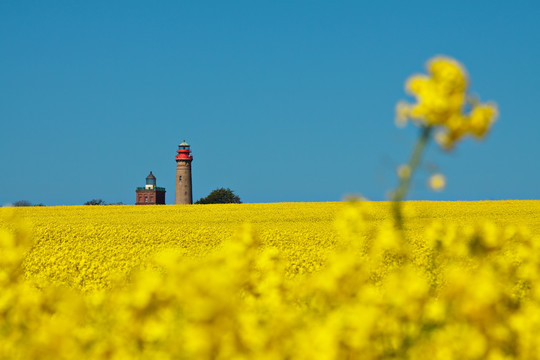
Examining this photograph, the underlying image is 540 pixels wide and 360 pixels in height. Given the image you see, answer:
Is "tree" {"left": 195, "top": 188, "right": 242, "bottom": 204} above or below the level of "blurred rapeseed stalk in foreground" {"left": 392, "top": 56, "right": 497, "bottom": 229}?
above

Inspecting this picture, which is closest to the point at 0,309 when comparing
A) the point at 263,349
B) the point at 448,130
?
the point at 263,349

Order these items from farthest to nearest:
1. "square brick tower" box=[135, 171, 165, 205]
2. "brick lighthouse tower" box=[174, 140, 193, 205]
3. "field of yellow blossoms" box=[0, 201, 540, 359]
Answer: "square brick tower" box=[135, 171, 165, 205] < "brick lighthouse tower" box=[174, 140, 193, 205] < "field of yellow blossoms" box=[0, 201, 540, 359]

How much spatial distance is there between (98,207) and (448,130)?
34.5m

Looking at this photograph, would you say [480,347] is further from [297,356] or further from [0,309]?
[0,309]

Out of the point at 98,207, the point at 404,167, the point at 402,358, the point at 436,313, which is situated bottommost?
the point at 402,358

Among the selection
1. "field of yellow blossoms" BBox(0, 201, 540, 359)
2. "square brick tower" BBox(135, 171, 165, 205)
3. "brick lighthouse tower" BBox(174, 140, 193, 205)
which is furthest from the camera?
"square brick tower" BBox(135, 171, 165, 205)

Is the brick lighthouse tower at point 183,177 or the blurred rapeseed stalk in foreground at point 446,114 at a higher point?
the brick lighthouse tower at point 183,177

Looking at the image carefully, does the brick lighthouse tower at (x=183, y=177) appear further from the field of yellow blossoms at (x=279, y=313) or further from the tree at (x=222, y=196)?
the field of yellow blossoms at (x=279, y=313)

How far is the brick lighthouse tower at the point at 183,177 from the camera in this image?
66.8 metres

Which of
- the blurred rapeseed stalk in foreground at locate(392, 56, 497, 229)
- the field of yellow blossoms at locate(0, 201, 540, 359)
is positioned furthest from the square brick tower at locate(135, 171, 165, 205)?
the blurred rapeseed stalk in foreground at locate(392, 56, 497, 229)

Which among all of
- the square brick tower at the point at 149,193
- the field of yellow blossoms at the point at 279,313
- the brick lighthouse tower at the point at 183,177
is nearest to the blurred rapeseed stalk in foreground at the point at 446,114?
the field of yellow blossoms at the point at 279,313

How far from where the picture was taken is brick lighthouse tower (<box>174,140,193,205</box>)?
66.8m

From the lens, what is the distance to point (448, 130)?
2883 millimetres

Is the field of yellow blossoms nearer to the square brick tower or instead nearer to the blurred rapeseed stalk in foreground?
the blurred rapeseed stalk in foreground
